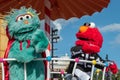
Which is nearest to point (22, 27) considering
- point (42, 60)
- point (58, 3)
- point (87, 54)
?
point (42, 60)

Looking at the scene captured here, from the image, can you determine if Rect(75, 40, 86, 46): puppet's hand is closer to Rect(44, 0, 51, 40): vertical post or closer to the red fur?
the red fur

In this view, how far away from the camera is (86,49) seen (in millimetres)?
6059

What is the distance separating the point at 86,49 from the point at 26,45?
1496mm

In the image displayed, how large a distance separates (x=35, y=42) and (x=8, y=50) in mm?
423

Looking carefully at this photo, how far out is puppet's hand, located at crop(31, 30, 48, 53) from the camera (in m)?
4.73

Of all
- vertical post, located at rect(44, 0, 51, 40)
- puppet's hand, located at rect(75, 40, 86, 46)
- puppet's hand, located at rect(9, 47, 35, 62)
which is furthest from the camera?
vertical post, located at rect(44, 0, 51, 40)

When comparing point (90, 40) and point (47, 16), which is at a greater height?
point (47, 16)

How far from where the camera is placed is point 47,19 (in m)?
6.55

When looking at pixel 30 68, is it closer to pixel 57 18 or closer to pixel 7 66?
Result: pixel 7 66

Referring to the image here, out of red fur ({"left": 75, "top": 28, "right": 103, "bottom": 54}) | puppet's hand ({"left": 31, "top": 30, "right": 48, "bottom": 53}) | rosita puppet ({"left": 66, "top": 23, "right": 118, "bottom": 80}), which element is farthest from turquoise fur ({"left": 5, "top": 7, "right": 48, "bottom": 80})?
red fur ({"left": 75, "top": 28, "right": 103, "bottom": 54})

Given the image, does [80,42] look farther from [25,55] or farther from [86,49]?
[25,55]

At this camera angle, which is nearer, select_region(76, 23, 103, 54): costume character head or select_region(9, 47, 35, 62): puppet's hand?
select_region(9, 47, 35, 62): puppet's hand

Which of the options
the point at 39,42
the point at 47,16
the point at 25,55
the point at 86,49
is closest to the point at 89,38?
the point at 86,49

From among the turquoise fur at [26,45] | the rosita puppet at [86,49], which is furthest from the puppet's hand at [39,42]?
the rosita puppet at [86,49]
